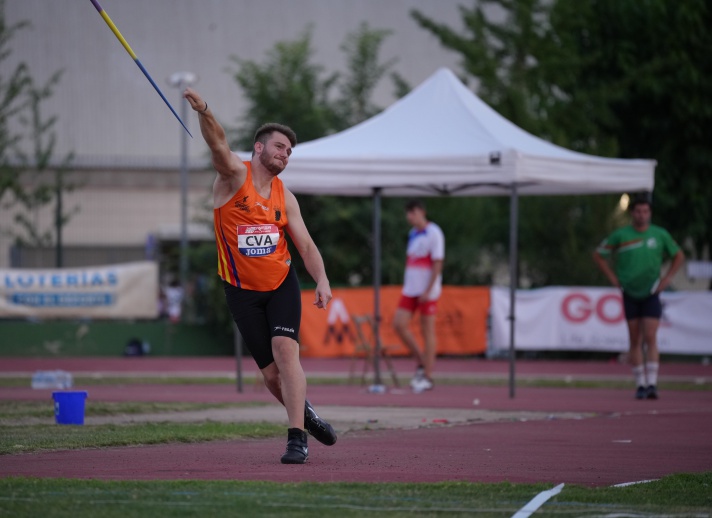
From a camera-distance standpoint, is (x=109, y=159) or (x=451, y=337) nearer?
(x=451, y=337)

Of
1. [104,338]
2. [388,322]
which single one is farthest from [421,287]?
[104,338]

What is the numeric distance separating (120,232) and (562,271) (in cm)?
1130

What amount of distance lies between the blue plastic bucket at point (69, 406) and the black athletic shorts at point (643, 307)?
22.1 feet

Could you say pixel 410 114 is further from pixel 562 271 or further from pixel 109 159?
pixel 109 159

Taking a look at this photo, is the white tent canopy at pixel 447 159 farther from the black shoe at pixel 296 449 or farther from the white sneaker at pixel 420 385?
the black shoe at pixel 296 449

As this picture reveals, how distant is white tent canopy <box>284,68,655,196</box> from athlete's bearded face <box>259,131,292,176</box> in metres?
6.45

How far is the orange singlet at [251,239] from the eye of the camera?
738cm

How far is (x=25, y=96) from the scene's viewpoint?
94.9 feet

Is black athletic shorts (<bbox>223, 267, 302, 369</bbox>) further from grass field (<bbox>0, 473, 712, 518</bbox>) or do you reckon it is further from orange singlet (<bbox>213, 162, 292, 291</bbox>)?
grass field (<bbox>0, 473, 712, 518</bbox>)

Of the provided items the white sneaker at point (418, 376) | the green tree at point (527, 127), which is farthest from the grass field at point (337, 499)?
the green tree at point (527, 127)

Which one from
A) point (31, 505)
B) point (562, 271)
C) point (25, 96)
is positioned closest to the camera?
point (31, 505)

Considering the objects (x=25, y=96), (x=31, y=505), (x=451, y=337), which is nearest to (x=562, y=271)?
(x=451, y=337)

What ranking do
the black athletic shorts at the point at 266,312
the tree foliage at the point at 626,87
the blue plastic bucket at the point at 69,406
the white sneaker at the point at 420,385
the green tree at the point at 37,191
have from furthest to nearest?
1. the tree foliage at the point at 626,87
2. the green tree at the point at 37,191
3. the white sneaker at the point at 420,385
4. the blue plastic bucket at the point at 69,406
5. the black athletic shorts at the point at 266,312

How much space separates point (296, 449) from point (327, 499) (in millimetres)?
1550
